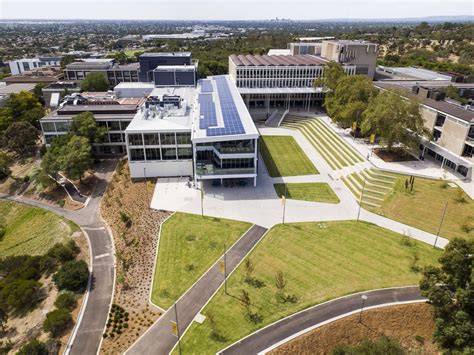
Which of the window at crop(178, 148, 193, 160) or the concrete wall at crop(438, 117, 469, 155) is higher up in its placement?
the concrete wall at crop(438, 117, 469, 155)

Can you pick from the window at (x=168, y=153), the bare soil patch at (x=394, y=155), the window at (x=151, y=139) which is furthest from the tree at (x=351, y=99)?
the window at (x=151, y=139)

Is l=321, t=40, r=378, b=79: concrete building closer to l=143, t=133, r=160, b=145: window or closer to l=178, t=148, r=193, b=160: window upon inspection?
l=178, t=148, r=193, b=160: window

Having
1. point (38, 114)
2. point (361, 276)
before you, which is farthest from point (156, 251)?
point (38, 114)

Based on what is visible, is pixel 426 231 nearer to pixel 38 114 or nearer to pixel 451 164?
pixel 451 164

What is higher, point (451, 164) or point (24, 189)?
point (451, 164)

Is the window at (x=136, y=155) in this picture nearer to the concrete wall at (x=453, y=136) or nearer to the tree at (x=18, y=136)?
the tree at (x=18, y=136)

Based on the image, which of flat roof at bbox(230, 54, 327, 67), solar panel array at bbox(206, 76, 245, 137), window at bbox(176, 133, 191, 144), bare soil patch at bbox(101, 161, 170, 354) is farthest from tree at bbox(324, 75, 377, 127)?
bare soil patch at bbox(101, 161, 170, 354)
